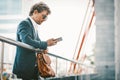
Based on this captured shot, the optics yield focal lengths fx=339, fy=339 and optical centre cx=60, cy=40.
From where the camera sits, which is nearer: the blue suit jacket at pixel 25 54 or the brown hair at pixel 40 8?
the blue suit jacket at pixel 25 54

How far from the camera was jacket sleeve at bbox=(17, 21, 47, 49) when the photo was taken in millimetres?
2374

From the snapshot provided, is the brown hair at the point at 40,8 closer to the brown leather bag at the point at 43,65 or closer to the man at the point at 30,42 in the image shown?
the man at the point at 30,42

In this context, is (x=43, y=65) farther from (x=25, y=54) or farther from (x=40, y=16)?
(x=40, y=16)

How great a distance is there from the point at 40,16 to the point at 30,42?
0.72 feet

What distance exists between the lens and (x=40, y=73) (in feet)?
8.15

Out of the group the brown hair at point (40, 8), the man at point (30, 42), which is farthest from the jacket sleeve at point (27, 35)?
the brown hair at point (40, 8)

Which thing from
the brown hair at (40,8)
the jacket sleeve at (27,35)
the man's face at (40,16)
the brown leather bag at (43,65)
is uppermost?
the brown hair at (40,8)

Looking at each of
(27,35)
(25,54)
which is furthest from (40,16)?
(25,54)

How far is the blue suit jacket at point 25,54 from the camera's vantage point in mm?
2324

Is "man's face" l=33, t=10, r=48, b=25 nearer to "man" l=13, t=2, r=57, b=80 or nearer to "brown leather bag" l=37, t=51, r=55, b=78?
"man" l=13, t=2, r=57, b=80

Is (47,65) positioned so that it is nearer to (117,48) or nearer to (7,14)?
(117,48)

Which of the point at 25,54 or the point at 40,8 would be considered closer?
the point at 25,54

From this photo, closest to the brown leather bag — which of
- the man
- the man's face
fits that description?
the man

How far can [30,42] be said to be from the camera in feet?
7.91
